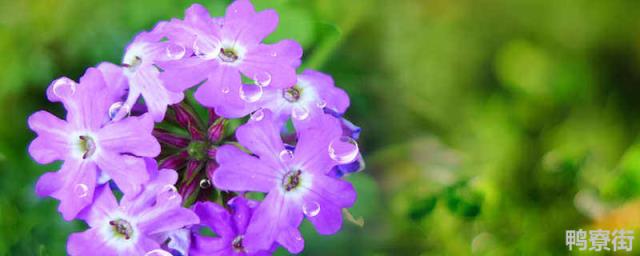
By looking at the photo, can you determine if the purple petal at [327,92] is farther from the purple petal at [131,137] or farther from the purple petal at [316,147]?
the purple petal at [131,137]

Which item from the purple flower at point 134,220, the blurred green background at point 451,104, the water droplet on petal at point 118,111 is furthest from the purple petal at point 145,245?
the blurred green background at point 451,104

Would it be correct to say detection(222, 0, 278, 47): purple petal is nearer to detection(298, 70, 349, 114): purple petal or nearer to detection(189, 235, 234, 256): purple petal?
detection(298, 70, 349, 114): purple petal

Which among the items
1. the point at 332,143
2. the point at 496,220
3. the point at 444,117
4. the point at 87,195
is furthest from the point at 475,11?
the point at 87,195

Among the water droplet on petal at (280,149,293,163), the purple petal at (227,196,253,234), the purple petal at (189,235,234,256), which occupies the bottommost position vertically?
the purple petal at (189,235,234,256)

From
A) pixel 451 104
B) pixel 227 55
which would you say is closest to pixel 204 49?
pixel 227 55

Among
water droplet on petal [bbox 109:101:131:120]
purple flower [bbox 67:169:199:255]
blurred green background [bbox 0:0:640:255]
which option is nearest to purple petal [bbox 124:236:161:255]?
purple flower [bbox 67:169:199:255]

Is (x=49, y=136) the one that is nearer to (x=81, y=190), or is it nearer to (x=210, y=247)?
(x=81, y=190)

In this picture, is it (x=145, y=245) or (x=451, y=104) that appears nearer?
(x=145, y=245)
